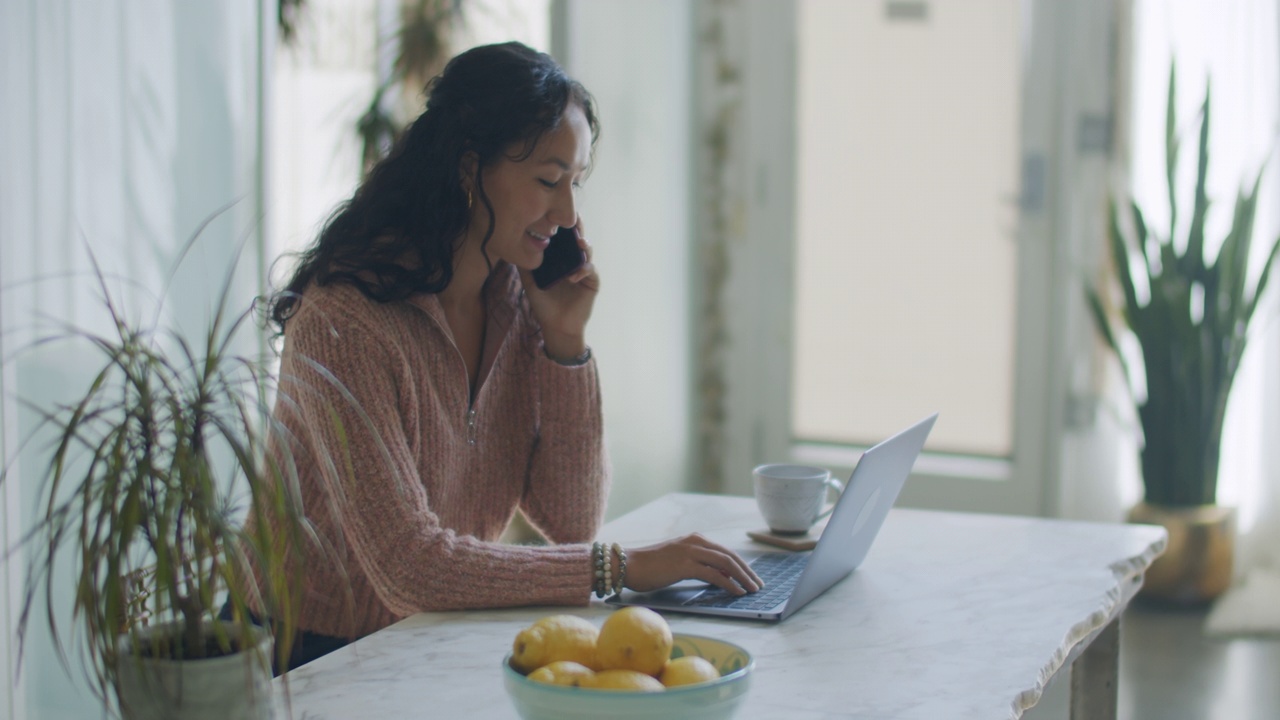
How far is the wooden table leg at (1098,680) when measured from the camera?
1696 millimetres

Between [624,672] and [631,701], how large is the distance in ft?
0.11

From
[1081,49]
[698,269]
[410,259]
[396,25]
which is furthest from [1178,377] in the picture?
[410,259]

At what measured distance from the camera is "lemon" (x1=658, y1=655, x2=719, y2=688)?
0.89 m

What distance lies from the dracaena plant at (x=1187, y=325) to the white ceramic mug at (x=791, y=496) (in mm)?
2173

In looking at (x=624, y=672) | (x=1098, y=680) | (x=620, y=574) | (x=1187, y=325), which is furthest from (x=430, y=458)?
(x=1187, y=325)

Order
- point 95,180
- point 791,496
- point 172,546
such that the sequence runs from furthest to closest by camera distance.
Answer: point 95,180
point 791,496
point 172,546

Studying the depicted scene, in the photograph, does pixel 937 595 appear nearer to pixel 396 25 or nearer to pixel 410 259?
pixel 410 259

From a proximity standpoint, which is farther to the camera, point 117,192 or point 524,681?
point 117,192

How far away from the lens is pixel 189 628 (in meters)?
0.83

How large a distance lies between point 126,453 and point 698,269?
3.64 metres

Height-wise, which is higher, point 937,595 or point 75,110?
point 75,110

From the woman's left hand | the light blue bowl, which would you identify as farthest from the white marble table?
the woman's left hand

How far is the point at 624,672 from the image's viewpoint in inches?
35.2

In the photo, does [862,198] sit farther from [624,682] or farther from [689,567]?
[624,682]
